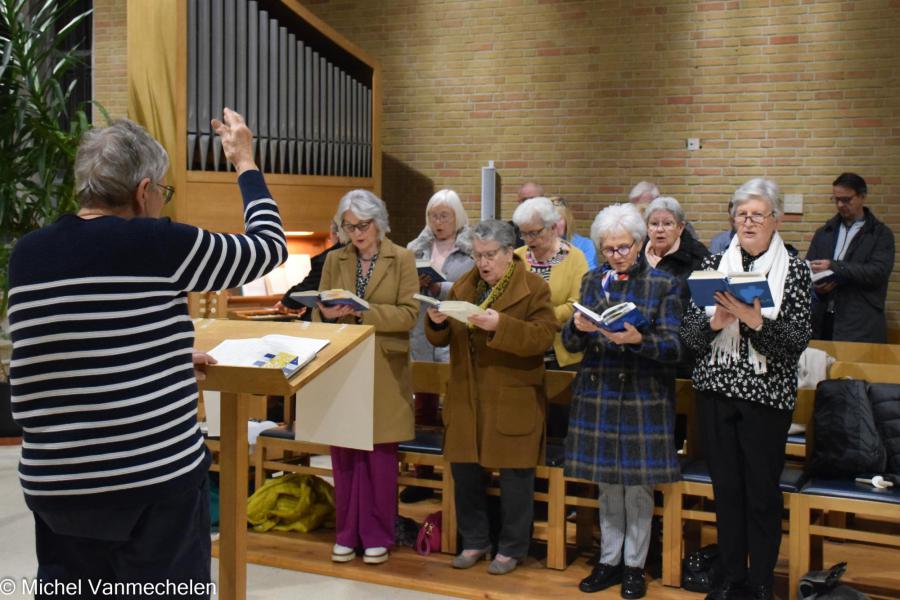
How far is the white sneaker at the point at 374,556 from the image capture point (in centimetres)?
463

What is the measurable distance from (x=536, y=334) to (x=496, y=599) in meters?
1.06

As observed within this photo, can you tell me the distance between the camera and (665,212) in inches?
199

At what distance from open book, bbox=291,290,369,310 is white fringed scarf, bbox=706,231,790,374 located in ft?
4.47

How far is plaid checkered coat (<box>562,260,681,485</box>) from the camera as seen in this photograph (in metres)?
4.15

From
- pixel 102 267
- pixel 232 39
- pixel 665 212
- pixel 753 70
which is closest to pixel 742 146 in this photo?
pixel 753 70

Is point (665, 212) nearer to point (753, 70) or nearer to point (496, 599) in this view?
point (496, 599)

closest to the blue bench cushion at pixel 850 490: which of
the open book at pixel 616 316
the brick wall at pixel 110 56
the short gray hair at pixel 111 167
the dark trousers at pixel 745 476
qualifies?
the dark trousers at pixel 745 476

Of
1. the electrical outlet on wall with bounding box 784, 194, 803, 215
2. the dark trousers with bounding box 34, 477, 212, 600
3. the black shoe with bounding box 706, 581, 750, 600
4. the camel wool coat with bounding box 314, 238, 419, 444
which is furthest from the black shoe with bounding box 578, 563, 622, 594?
the electrical outlet on wall with bounding box 784, 194, 803, 215

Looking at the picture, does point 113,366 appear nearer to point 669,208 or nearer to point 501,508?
point 501,508

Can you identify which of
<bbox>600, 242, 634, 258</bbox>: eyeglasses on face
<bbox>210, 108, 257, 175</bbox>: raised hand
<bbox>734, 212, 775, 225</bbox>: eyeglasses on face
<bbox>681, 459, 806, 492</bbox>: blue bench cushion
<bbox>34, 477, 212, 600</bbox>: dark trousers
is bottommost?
<bbox>681, 459, 806, 492</bbox>: blue bench cushion

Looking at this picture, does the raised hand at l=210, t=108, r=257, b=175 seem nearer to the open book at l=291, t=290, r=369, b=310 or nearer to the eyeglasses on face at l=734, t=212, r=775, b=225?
the open book at l=291, t=290, r=369, b=310

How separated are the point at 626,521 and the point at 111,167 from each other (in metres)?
2.73

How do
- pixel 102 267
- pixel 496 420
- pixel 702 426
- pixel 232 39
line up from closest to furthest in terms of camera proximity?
pixel 102 267, pixel 702 426, pixel 496 420, pixel 232 39

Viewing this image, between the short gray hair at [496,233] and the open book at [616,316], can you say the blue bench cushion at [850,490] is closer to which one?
the open book at [616,316]
